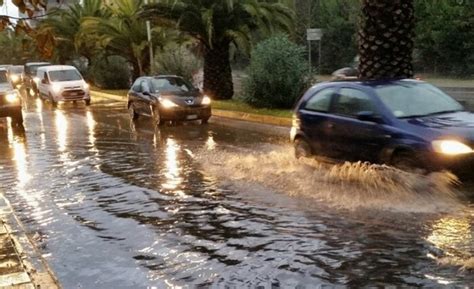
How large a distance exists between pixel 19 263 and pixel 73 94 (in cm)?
2618

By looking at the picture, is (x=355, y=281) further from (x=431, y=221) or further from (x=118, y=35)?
(x=118, y=35)

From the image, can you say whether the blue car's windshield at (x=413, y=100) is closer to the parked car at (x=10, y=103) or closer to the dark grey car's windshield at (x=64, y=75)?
the parked car at (x=10, y=103)

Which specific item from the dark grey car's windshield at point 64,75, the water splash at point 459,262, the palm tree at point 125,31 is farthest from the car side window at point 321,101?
the palm tree at point 125,31

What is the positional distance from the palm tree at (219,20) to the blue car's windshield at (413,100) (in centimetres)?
1480

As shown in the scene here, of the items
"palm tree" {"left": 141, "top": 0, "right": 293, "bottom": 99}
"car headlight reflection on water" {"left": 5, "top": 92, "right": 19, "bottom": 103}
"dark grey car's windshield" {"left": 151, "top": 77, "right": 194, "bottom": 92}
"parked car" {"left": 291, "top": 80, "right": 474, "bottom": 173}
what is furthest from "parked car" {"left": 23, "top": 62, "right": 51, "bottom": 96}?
"parked car" {"left": 291, "top": 80, "right": 474, "bottom": 173}

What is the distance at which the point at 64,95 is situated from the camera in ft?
104

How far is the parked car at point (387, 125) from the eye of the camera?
28.7ft

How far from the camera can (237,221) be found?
819 centimetres

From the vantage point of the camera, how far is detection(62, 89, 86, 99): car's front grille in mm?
31578

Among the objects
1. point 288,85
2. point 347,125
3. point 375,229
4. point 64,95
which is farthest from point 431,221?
point 64,95

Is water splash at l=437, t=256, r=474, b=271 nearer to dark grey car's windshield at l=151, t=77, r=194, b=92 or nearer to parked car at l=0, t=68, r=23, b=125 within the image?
dark grey car's windshield at l=151, t=77, r=194, b=92

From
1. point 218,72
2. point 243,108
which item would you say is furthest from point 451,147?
point 218,72

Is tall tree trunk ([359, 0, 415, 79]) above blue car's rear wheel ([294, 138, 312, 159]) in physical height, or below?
above

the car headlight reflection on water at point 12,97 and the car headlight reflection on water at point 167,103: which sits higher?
the car headlight reflection on water at point 12,97
